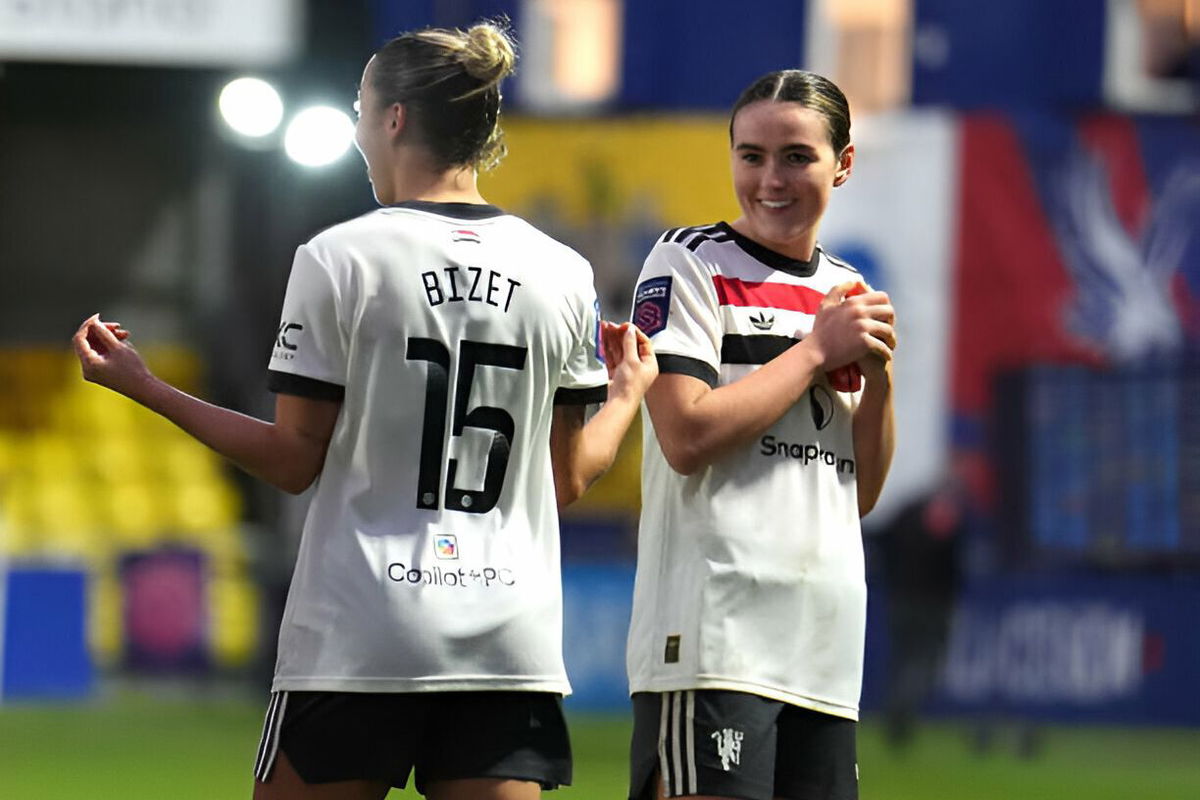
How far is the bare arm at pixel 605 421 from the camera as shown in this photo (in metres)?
3.53

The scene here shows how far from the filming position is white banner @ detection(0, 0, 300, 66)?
1162cm

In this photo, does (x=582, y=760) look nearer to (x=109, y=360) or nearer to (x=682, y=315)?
(x=682, y=315)

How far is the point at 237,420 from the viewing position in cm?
329

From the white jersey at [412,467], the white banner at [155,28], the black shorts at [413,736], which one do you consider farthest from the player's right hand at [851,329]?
the white banner at [155,28]

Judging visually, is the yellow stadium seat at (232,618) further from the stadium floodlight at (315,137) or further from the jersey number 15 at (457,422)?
the jersey number 15 at (457,422)

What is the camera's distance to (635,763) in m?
3.82

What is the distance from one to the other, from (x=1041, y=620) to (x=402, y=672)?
12.1 metres

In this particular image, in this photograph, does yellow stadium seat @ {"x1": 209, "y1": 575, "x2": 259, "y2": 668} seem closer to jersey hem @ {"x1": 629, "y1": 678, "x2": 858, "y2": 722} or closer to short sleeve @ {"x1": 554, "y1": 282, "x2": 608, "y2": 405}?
jersey hem @ {"x1": 629, "y1": 678, "x2": 858, "y2": 722}

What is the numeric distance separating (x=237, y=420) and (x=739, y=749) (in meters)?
1.02

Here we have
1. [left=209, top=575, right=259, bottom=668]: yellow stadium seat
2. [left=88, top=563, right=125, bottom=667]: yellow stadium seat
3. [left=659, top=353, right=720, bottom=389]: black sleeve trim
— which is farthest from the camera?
[left=209, top=575, right=259, bottom=668]: yellow stadium seat

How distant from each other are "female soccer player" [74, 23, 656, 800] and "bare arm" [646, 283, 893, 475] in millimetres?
440

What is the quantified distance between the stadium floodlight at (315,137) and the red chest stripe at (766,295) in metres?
4.11

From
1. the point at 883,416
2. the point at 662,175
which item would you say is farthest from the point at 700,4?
the point at 883,416

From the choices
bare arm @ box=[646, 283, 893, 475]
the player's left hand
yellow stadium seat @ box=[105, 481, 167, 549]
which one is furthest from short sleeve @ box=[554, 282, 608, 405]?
yellow stadium seat @ box=[105, 481, 167, 549]
